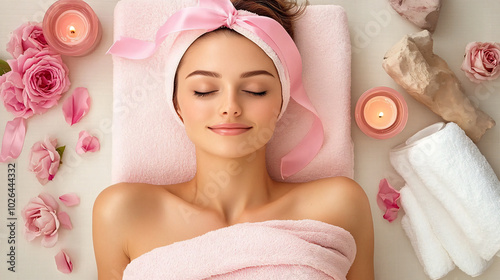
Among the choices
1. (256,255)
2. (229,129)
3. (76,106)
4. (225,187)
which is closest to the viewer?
(256,255)

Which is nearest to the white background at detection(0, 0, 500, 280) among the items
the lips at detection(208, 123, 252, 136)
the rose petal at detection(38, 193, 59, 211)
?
the rose petal at detection(38, 193, 59, 211)

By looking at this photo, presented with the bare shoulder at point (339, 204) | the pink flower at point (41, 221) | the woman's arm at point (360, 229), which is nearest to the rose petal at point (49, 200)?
the pink flower at point (41, 221)

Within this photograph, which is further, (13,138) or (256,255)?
(13,138)

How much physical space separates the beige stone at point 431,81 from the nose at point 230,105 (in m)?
0.61

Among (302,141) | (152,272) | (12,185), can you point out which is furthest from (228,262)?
(12,185)

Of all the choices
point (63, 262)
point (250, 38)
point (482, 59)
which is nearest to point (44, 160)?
point (63, 262)

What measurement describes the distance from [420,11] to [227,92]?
2.71 ft

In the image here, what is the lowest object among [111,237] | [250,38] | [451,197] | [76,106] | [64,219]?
[64,219]

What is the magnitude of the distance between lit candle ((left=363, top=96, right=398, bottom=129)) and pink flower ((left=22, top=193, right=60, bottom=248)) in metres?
1.13

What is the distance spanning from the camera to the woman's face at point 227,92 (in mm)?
1402

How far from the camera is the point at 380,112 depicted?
1740 millimetres

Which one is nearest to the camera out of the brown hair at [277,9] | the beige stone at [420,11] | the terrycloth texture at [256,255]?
the terrycloth texture at [256,255]

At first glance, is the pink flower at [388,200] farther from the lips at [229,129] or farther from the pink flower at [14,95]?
the pink flower at [14,95]

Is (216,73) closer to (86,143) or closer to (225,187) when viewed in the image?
(225,187)
